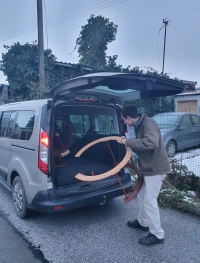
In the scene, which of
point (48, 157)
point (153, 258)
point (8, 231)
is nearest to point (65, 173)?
point (48, 157)

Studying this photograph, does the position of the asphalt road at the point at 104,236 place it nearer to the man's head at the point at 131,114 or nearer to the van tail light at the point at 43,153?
the van tail light at the point at 43,153

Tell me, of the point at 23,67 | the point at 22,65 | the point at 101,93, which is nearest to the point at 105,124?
the point at 101,93

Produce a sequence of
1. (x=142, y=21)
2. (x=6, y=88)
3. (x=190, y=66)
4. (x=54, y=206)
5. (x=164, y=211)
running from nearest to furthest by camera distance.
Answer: (x=54, y=206) → (x=164, y=211) → (x=142, y=21) → (x=6, y=88) → (x=190, y=66)

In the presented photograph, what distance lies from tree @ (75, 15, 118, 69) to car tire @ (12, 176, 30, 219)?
50.8ft

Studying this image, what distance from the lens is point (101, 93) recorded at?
3631 millimetres

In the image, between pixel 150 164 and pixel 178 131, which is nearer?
pixel 150 164

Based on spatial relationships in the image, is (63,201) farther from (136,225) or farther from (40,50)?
(40,50)

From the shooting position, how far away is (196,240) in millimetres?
2922

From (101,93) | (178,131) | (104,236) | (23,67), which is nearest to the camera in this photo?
(104,236)

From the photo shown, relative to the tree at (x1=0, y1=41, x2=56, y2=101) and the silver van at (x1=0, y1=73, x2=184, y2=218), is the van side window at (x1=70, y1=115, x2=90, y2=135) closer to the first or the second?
the silver van at (x1=0, y1=73, x2=184, y2=218)

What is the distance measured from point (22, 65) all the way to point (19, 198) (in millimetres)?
9239

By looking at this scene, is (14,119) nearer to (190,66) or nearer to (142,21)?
(142,21)

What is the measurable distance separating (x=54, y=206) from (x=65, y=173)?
0.72 metres

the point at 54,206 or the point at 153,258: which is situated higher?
the point at 54,206
